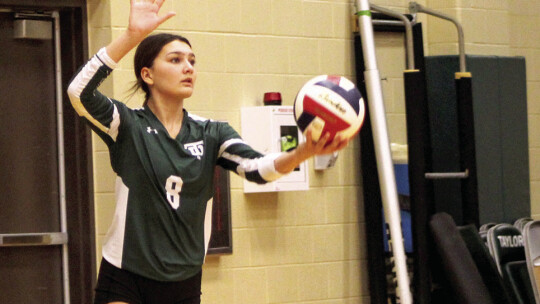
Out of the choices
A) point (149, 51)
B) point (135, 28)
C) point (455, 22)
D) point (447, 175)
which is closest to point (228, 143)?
point (149, 51)

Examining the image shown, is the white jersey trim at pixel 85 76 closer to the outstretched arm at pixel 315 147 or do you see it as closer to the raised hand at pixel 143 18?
the raised hand at pixel 143 18

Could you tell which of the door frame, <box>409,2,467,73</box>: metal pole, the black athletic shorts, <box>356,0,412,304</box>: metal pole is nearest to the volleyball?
the black athletic shorts

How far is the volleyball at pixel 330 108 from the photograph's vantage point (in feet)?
7.78

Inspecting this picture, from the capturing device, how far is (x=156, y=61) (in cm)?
273

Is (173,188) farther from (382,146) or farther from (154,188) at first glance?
(382,146)

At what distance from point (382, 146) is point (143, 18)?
6.41 feet

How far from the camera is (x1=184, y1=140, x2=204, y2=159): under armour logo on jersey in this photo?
264cm

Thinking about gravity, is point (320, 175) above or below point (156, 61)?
below

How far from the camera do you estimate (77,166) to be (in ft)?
13.0

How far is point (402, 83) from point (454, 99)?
0.30m

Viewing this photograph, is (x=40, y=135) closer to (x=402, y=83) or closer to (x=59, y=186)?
(x=59, y=186)

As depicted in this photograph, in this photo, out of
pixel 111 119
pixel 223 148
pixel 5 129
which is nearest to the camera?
pixel 111 119

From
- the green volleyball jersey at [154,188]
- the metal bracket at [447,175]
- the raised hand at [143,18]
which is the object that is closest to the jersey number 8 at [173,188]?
the green volleyball jersey at [154,188]

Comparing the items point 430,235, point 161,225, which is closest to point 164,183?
point 161,225
